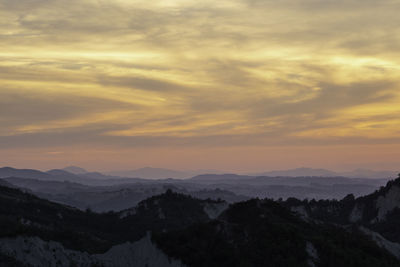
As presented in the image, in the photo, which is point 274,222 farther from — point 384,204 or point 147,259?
point 384,204

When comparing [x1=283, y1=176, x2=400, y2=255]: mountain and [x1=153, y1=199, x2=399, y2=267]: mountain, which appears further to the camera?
[x1=283, y1=176, x2=400, y2=255]: mountain

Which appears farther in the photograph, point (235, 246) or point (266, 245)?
point (235, 246)

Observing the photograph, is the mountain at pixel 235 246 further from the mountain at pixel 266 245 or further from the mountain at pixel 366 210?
the mountain at pixel 366 210

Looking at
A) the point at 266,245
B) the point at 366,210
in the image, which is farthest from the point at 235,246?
the point at 366,210

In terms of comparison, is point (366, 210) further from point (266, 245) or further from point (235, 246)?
point (235, 246)

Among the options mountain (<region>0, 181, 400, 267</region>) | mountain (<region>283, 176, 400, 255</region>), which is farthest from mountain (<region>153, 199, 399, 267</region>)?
mountain (<region>283, 176, 400, 255</region>)

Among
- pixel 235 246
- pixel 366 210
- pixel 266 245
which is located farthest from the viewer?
pixel 366 210

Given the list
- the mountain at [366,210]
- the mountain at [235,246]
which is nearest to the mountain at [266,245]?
the mountain at [235,246]

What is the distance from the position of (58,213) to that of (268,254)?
77584 mm

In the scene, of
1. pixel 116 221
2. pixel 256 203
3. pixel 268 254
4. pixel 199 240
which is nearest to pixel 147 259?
pixel 199 240

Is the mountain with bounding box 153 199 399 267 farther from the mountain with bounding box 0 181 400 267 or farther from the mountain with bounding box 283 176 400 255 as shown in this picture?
the mountain with bounding box 283 176 400 255

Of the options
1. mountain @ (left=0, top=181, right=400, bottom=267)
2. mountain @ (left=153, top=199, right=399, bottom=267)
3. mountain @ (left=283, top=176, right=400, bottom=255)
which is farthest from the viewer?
mountain @ (left=283, top=176, right=400, bottom=255)

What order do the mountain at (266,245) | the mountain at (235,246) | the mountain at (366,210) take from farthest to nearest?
the mountain at (366,210)
the mountain at (235,246)
the mountain at (266,245)

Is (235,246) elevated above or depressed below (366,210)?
above
